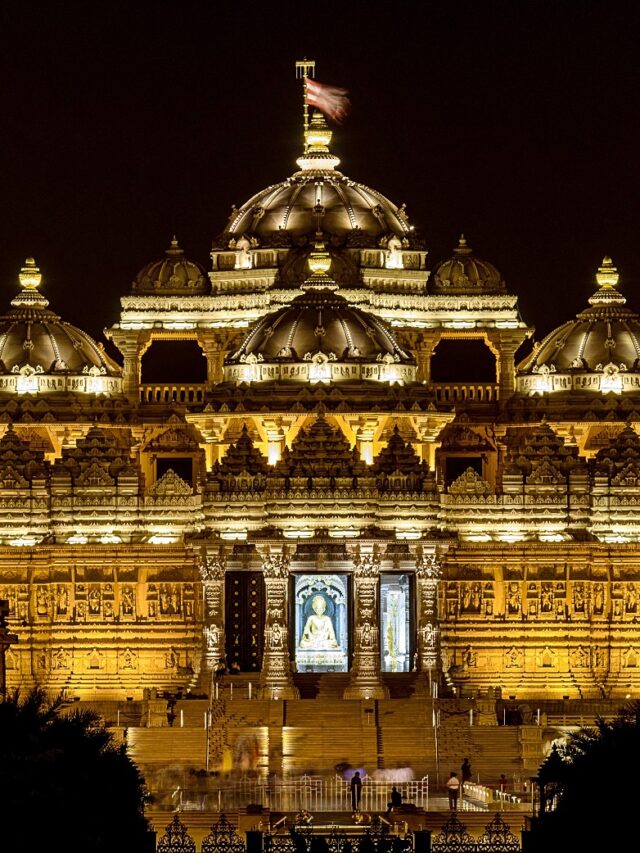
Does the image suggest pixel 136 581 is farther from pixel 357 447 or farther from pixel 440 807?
pixel 440 807

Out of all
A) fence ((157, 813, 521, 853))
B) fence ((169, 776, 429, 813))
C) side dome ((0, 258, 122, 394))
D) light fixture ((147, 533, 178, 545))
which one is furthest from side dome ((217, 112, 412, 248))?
fence ((157, 813, 521, 853))

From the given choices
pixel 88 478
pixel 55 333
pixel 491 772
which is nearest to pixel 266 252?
pixel 55 333

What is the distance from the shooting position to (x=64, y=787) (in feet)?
222

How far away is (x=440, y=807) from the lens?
262 feet

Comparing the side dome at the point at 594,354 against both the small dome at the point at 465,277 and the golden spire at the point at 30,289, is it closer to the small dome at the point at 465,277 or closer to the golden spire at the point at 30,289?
the small dome at the point at 465,277

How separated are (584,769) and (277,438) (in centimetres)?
2694

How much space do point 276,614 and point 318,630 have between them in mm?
1272

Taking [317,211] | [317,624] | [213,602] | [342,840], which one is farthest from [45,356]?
[342,840]

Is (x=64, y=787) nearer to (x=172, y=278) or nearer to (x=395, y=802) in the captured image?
(x=395, y=802)

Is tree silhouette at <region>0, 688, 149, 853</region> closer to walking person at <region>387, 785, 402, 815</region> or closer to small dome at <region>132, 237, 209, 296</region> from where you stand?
walking person at <region>387, 785, 402, 815</region>

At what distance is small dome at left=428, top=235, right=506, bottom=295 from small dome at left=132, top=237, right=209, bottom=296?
204 inches

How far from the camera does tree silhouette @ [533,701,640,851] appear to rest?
68.1 meters

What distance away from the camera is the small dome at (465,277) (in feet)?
350

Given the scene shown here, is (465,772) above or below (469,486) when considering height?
below
